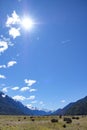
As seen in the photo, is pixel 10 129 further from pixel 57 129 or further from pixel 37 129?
pixel 57 129

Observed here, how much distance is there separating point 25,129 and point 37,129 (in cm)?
190

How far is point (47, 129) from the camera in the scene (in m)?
42.9

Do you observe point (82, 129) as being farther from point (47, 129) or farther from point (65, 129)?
point (47, 129)

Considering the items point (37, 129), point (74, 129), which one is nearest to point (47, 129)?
point (37, 129)

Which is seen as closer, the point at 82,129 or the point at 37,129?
the point at 37,129

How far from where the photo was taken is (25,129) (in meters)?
42.1

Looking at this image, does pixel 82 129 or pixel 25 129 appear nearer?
pixel 25 129

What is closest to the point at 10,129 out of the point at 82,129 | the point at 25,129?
the point at 25,129

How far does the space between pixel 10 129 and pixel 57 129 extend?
772cm

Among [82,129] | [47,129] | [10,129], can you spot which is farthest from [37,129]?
[82,129]

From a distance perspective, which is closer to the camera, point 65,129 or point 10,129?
point 10,129

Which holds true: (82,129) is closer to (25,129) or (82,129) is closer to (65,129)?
(65,129)

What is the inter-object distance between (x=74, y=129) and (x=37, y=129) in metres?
6.34

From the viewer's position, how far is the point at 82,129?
45.5 meters
